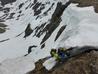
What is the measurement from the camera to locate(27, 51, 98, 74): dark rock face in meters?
14.4

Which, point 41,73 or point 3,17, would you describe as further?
point 3,17

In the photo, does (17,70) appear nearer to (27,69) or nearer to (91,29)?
(27,69)

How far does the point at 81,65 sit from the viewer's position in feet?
48.5

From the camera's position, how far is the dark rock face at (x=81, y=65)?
1443 cm

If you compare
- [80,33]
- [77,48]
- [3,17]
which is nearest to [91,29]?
[80,33]

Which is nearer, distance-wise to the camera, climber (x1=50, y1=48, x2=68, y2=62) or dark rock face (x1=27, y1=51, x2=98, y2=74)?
dark rock face (x1=27, y1=51, x2=98, y2=74)

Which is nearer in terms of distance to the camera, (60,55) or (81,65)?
(81,65)

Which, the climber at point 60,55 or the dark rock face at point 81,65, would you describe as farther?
the climber at point 60,55

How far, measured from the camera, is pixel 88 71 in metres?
14.3

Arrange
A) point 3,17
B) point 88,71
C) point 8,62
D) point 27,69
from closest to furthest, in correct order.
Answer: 1. point 88,71
2. point 27,69
3. point 8,62
4. point 3,17

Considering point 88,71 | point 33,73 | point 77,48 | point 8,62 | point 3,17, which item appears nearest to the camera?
point 88,71

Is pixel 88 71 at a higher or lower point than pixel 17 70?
higher

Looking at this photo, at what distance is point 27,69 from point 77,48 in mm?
5001

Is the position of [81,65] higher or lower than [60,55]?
lower
